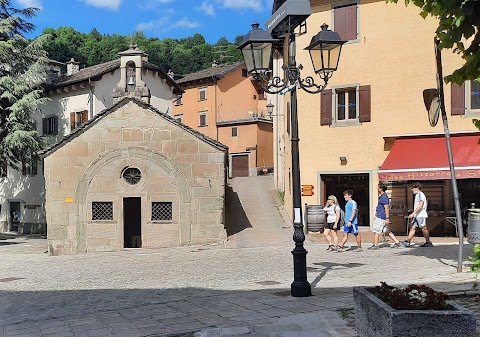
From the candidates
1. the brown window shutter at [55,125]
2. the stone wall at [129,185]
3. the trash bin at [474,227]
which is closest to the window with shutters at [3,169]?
the brown window shutter at [55,125]

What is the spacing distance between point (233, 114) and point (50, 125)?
67.5 ft

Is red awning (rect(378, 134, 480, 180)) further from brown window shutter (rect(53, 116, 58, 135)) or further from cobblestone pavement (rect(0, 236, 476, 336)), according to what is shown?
brown window shutter (rect(53, 116, 58, 135))

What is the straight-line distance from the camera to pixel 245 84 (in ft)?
177

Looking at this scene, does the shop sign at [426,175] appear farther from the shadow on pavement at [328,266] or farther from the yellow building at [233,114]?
the yellow building at [233,114]

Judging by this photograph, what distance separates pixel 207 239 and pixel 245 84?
3600 cm

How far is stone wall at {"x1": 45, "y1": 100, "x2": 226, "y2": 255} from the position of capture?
1988cm

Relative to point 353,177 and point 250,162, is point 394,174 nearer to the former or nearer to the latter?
point 353,177

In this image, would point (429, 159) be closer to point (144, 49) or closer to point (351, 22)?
point (351, 22)

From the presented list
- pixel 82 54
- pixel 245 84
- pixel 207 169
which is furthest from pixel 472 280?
pixel 82 54

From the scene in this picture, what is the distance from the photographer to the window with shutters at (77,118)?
33375mm

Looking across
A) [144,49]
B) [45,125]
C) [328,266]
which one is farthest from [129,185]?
[144,49]

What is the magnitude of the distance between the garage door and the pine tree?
75.3ft

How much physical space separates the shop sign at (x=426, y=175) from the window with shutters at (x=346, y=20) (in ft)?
18.7

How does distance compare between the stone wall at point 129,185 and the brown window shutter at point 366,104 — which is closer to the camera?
the stone wall at point 129,185
